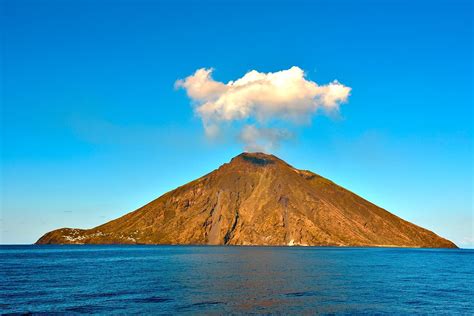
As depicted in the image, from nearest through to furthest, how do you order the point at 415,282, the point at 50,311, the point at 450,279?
the point at 50,311 → the point at 415,282 → the point at 450,279

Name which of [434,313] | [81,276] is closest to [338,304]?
[434,313]

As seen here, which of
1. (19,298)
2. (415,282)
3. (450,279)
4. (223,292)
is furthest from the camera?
(450,279)

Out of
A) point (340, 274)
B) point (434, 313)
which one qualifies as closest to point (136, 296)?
point (434, 313)

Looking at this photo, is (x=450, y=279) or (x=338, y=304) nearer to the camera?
(x=338, y=304)

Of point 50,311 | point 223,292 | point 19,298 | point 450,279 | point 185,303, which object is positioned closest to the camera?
point 50,311

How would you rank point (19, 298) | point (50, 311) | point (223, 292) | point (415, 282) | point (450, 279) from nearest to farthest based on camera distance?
point (50, 311)
point (19, 298)
point (223, 292)
point (415, 282)
point (450, 279)

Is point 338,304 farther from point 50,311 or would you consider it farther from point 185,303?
point 50,311

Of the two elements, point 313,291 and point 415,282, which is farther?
point 415,282

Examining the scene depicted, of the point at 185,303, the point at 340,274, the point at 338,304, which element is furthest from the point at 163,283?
the point at 340,274

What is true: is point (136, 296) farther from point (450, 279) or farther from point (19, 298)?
point (450, 279)
